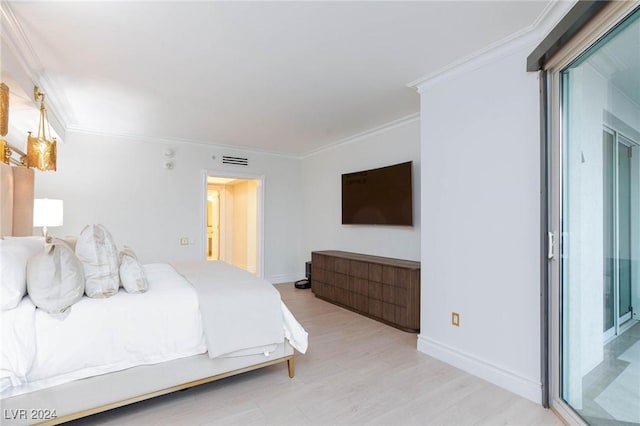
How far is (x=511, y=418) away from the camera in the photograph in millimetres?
1982

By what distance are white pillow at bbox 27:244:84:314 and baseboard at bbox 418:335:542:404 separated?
271cm

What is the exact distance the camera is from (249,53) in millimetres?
2494

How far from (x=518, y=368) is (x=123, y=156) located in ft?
17.3

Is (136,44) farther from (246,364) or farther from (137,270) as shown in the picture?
(246,364)

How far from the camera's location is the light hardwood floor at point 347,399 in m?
1.98

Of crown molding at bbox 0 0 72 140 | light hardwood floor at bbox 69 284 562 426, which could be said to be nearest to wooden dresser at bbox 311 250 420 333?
light hardwood floor at bbox 69 284 562 426

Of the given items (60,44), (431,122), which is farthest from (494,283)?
(60,44)

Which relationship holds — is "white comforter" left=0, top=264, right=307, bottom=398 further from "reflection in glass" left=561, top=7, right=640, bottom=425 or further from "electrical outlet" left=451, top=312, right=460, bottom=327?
"reflection in glass" left=561, top=7, right=640, bottom=425

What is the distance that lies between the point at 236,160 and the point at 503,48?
432 centimetres

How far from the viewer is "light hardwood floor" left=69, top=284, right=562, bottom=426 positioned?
198cm

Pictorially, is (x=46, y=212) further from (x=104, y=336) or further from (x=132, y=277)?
(x=104, y=336)

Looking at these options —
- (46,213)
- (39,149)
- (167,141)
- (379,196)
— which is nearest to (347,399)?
(379,196)

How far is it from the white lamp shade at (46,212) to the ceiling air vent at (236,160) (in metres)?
2.48

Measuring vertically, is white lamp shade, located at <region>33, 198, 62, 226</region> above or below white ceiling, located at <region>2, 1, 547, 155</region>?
below
